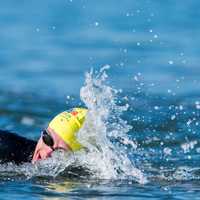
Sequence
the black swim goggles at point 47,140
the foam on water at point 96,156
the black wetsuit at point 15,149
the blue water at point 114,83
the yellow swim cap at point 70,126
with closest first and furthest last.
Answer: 1. the blue water at point 114,83
2. the foam on water at point 96,156
3. the black swim goggles at point 47,140
4. the yellow swim cap at point 70,126
5. the black wetsuit at point 15,149

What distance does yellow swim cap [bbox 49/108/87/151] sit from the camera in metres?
14.5

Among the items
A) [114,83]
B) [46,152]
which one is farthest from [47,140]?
[114,83]

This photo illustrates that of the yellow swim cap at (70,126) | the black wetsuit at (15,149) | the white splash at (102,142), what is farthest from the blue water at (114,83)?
the black wetsuit at (15,149)

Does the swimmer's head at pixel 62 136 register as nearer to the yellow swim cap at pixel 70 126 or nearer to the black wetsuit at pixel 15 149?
the yellow swim cap at pixel 70 126

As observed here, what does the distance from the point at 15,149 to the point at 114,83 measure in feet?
28.4

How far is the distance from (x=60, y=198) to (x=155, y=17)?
74.9ft

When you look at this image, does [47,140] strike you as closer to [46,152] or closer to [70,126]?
[46,152]

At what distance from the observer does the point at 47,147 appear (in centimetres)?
1431

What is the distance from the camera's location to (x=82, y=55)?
93.2ft

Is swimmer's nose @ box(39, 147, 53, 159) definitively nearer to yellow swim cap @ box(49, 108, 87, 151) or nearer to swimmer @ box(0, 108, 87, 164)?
swimmer @ box(0, 108, 87, 164)

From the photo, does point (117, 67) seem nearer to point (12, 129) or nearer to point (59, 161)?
point (12, 129)

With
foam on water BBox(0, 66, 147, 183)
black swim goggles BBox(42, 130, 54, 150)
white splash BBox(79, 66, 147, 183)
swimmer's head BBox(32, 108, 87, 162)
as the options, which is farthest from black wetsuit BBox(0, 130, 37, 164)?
white splash BBox(79, 66, 147, 183)

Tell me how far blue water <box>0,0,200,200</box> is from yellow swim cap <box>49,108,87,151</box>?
163 mm

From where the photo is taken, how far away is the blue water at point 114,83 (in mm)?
13906
